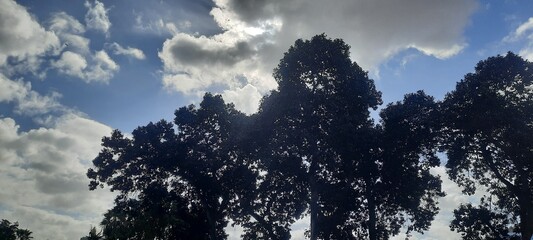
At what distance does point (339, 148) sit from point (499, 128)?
477 inches

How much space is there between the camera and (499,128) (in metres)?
26.9

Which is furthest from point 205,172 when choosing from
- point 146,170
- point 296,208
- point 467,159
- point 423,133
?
point 467,159

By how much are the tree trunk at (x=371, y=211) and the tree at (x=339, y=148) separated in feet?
0.27

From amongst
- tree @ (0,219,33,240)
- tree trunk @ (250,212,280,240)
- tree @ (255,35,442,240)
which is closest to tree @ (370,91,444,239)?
tree @ (255,35,442,240)

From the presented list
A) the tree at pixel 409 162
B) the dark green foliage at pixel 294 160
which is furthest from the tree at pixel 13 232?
the tree at pixel 409 162

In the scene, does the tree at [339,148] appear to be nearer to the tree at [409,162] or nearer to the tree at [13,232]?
the tree at [409,162]

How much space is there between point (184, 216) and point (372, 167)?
19361 millimetres

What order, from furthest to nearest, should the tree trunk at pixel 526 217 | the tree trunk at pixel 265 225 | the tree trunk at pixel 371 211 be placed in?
the tree trunk at pixel 265 225 → the tree trunk at pixel 371 211 → the tree trunk at pixel 526 217

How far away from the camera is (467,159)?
30.9m

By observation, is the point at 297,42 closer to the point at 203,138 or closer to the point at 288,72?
the point at 288,72

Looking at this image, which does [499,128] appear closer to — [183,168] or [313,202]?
[313,202]

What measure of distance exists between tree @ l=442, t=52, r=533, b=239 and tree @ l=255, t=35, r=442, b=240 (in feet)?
7.52

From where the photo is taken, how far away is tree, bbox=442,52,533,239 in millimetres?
25750

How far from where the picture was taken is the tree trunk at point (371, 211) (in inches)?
1168
